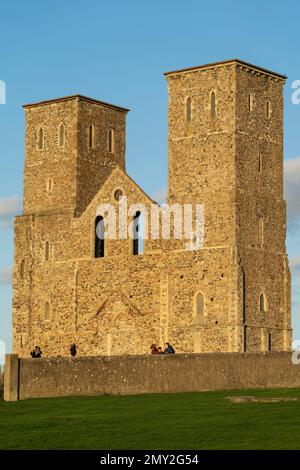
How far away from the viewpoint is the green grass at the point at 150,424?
22.5 meters

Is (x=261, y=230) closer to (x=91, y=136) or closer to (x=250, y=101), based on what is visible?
(x=250, y=101)

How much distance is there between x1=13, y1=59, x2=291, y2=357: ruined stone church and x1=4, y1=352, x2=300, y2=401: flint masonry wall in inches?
605

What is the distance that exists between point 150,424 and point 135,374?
9.56 m

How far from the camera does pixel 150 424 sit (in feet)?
82.0

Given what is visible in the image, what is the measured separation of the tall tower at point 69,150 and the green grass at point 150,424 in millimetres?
28997

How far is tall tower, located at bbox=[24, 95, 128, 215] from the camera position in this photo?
59.8m

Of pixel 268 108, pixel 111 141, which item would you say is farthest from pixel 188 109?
pixel 111 141

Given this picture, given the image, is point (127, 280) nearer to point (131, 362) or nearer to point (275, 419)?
point (131, 362)

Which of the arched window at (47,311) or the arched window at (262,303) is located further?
the arched window at (47,311)

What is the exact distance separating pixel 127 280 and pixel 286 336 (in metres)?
7.09

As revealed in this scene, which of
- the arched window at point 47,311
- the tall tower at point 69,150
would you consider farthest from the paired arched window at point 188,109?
the arched window at point 47,311

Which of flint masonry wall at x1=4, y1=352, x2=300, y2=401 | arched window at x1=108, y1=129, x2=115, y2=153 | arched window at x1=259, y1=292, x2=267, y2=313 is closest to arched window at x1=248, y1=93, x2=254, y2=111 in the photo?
arched window at x1=259, y1=292, x2=267, y2=313

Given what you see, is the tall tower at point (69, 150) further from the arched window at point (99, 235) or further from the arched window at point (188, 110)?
the arched window at point (188, 110)

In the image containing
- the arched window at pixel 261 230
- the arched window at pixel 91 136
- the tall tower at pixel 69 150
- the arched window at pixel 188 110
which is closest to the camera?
the arched window at pixel 261 230
